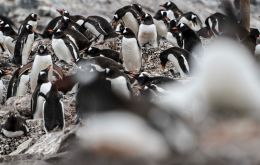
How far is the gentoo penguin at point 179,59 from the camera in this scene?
1057 centimetres

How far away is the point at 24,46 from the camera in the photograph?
1302 cm

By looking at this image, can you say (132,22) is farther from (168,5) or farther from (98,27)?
(168,5)

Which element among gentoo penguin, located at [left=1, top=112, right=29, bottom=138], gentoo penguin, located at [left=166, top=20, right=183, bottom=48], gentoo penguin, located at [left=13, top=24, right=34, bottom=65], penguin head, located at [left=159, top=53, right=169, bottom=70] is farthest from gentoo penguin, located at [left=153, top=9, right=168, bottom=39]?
gentoo penguin, located at [left=1, top=112, right=29, bottom=138]

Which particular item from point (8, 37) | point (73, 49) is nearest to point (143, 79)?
point (73, 49)

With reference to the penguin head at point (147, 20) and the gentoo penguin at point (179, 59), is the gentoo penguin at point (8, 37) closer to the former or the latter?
the penguin head at point (147, 20)

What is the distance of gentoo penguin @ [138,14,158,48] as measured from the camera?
12.5m

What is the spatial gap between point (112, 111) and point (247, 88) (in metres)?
0.78

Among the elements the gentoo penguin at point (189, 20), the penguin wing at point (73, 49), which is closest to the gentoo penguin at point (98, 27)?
the penguin wing at point (73, 49)

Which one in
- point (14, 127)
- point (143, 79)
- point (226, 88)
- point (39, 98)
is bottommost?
point (226, 88)

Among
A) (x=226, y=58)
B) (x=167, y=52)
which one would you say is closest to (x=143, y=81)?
(x=167, y=52)

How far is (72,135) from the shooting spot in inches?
220

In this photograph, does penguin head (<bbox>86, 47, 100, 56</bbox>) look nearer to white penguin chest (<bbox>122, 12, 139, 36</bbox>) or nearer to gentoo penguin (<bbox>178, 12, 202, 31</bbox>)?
white penguin chest (<bbox>122, 12, 139, 36</bbox>)

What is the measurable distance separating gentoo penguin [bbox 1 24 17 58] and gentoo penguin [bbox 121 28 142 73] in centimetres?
372

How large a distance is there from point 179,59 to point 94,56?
1473 mm
